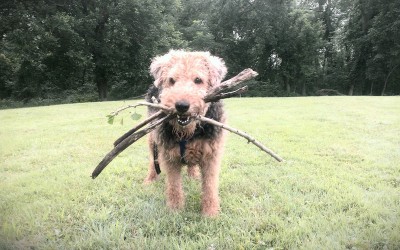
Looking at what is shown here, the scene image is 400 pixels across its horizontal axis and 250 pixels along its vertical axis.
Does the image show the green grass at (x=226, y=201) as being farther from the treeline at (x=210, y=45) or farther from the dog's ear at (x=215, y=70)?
the treeline at (x=210, y=45)

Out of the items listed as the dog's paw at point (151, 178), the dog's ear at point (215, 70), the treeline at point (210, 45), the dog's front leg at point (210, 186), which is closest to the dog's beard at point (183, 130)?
the dog's front leg at point (210, 186)

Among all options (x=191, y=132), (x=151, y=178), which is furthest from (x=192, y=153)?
(x=151, y=178)

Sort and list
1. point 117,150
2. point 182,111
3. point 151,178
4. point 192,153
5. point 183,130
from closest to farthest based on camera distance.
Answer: point 117,150 → point 182,111 → point 183,130 → point 192,153 → point 151,178

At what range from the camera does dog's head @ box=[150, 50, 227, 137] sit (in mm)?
2754

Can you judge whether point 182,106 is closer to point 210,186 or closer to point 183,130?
point 183,130

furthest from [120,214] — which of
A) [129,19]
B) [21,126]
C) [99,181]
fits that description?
[129,19]

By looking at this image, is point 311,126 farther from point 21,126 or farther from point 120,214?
point 21,126

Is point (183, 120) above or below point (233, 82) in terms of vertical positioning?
below

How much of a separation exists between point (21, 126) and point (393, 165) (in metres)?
9.51

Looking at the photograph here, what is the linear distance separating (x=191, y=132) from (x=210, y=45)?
26.5m

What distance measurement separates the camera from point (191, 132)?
3096 mm

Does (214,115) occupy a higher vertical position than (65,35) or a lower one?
lower

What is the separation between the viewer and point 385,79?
27.2 m

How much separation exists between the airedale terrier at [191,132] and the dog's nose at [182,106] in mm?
169
